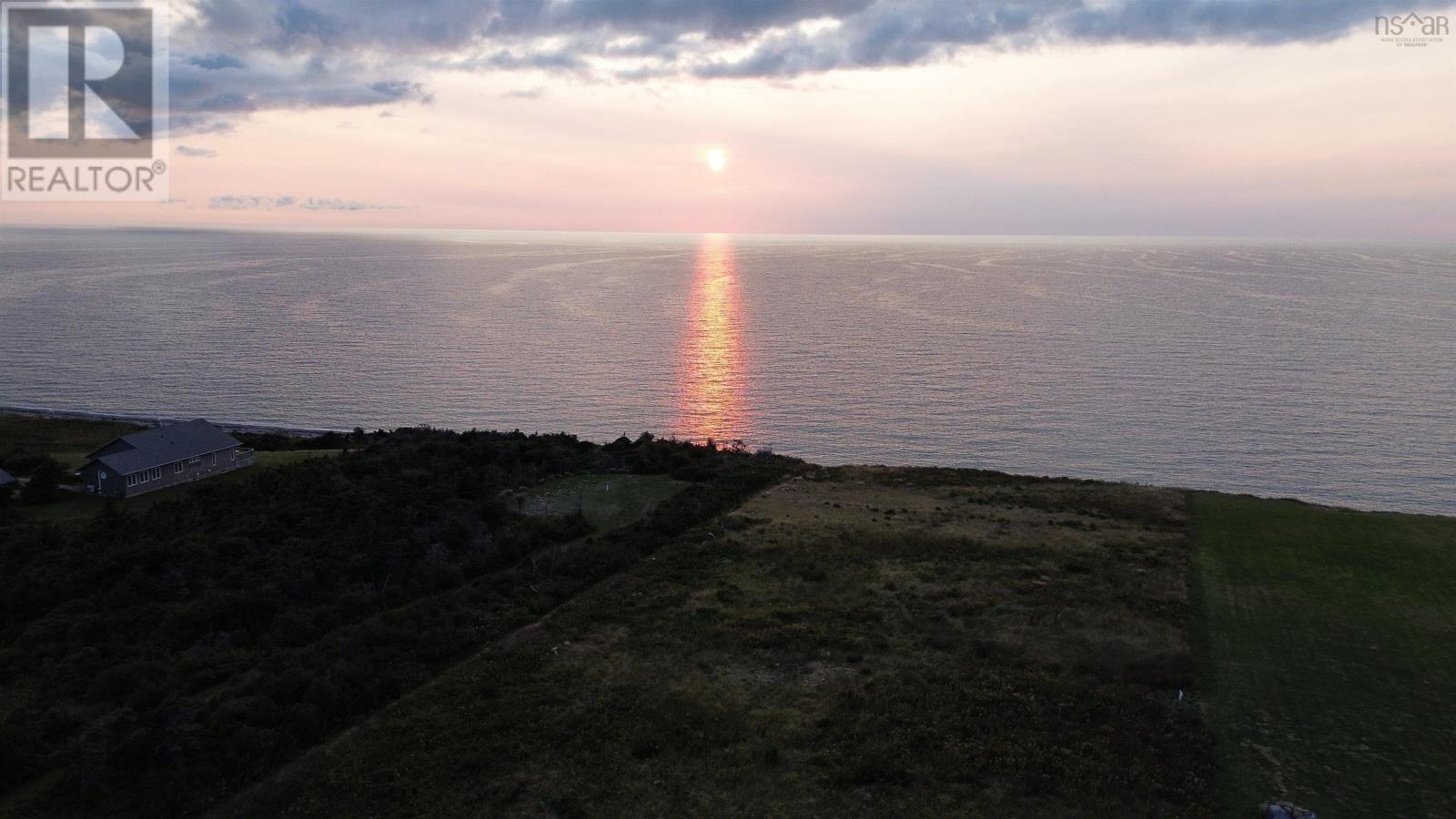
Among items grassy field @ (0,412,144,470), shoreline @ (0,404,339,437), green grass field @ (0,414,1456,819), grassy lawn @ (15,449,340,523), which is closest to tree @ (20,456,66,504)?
grassy lawn @ (15,449,340,523)

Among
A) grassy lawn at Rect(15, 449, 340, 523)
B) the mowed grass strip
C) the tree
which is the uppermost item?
the tree

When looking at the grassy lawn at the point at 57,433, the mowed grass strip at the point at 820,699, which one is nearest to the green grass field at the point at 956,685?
the mowed grass strip at the point at 820,699

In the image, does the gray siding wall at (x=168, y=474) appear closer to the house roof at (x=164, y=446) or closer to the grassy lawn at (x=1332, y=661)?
the house roof at (x=164, y=446)

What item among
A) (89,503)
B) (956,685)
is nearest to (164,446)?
(89,503)

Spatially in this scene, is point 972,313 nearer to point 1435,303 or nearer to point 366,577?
point 1435,303

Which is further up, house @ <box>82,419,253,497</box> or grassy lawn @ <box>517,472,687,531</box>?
house @ <box>82,419,253,497</box>

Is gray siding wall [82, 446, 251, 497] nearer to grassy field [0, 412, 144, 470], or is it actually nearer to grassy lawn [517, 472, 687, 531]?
grassy field [0, 412, 144, 470]

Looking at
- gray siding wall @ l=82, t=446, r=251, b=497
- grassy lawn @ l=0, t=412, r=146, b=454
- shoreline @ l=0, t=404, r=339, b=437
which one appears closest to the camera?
gray siding wall @ l=82, t=446, r=251, b=497
